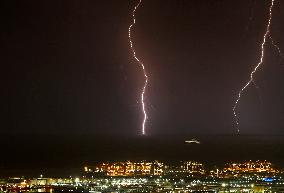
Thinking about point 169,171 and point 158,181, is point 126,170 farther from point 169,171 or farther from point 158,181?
point 158,181

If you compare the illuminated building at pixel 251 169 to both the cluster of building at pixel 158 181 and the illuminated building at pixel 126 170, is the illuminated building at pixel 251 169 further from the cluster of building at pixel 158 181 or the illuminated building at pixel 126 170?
the illuminated building at pixel 126 170

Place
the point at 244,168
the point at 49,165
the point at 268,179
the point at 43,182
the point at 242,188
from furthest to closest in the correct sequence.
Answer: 1. the point at 49,165
2. the point at 244,168
3. the point at 268,179
4. the point at 43,182
5. the point at 242,188

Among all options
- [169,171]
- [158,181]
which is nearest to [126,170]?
[169,171]

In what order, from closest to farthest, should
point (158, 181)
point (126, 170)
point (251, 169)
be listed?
point (158, 181), point (126, 170), point (251, 169)

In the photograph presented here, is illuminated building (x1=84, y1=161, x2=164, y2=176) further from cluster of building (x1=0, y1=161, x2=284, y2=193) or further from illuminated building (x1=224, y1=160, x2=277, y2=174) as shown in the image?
illuminated building (x1=224, y1=160, x2=277, y2=174)

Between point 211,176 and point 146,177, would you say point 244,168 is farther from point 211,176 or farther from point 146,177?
point 146,177

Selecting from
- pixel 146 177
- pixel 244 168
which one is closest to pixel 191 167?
pixel 244 168

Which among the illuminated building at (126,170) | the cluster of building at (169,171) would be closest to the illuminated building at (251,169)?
the cluster of building at (169,171)

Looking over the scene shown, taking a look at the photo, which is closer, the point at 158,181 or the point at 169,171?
the point at 158,181

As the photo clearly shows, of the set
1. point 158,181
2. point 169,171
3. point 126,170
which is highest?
point 126,170

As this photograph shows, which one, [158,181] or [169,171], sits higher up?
[169,171]

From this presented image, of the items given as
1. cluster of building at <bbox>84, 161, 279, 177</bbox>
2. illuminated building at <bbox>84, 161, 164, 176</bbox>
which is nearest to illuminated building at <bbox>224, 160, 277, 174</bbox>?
cluster of building at <bbox>84, 161, 279, 177</bbox>
